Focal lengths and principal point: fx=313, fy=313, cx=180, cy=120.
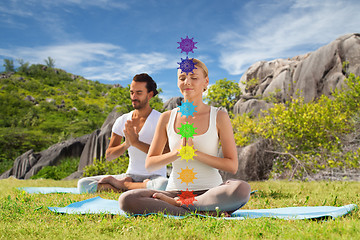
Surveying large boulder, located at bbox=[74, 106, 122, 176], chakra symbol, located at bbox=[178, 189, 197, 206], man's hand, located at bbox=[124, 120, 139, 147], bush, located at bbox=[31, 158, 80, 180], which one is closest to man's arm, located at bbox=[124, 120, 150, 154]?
man's hand, located at bbox=[124, 120, 139, 147]

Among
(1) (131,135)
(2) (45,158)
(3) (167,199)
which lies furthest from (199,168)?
(2) (45,158)

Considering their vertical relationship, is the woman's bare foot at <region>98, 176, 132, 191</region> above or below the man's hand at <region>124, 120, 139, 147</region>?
below

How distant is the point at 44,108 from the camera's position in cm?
4091

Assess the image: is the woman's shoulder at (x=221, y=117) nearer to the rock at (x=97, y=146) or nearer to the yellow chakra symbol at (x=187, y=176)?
the yellow chakra symbol at (x=187, y=176)

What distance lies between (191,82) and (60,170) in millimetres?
13813

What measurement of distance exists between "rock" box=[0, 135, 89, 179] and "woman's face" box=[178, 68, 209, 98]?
14880 millimetres

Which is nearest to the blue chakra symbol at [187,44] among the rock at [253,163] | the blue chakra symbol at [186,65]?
the blue chakra symbol at [186,65]

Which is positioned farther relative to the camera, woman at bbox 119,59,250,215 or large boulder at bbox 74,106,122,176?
large boulder at bbox 74,106,122,176

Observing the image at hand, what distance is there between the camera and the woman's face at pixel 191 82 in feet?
9.96

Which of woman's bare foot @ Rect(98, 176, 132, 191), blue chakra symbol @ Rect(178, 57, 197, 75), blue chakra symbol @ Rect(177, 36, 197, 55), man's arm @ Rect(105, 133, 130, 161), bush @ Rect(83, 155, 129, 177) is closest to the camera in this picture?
blue chakra symbol @ Rect(177, 36, 197, 55)

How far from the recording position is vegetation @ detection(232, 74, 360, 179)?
8.70m

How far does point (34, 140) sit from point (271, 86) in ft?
70.3

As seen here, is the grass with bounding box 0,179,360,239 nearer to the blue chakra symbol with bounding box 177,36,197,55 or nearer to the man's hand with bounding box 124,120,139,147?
the man's hand with bounding box 124,120,139,147

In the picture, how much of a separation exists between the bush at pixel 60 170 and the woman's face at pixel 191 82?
12.9 meters
